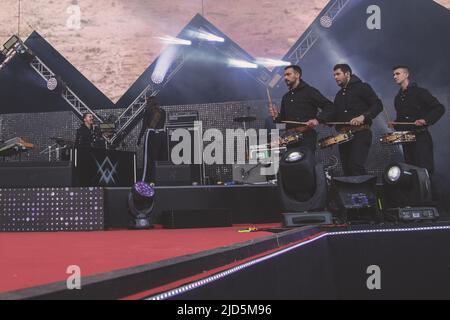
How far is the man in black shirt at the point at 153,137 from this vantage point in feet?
20.9

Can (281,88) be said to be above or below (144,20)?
below

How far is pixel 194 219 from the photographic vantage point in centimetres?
400

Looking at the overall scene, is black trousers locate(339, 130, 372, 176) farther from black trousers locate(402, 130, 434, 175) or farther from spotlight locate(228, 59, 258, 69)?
spotlight locate(228, 59, 258, 69)

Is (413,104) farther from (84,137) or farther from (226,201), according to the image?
(84,137)

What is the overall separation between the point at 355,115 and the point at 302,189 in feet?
3.20

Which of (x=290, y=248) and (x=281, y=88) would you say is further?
(x=281, y=88)

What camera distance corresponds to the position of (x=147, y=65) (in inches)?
315

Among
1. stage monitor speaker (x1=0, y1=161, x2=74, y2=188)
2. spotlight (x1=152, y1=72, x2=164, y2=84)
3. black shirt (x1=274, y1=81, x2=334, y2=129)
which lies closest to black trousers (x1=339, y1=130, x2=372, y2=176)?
black shirt (x1=274, y1=81, x2=334, y2=129)

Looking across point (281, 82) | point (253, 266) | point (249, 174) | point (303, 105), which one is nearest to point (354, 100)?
point (303, 105)

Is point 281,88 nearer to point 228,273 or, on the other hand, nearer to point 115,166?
point 115,166

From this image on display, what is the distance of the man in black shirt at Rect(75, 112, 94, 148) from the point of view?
7117 millimetres

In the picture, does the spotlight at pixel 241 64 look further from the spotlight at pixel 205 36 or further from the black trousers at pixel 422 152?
the black trousers at pixel 422 152

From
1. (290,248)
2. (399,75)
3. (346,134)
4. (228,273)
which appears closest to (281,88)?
(399,75)

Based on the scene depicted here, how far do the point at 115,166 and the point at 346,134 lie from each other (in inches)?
110
